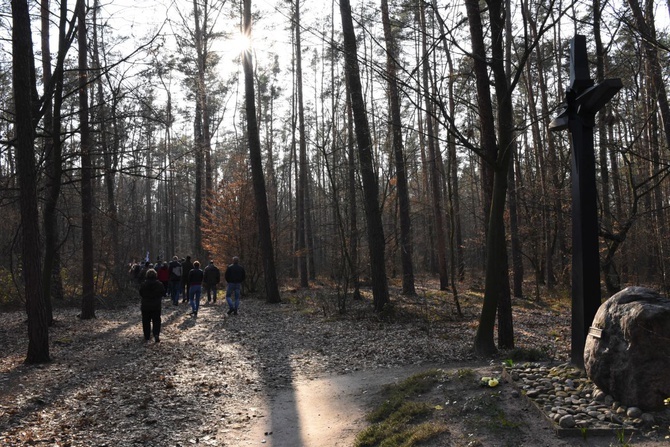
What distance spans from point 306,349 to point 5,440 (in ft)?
19.5

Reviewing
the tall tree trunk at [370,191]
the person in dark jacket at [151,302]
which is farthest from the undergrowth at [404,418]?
the tall tree trunk at [370,191]

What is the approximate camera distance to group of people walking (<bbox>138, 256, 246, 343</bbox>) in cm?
1126

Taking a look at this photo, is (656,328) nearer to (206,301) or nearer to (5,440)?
(5,440)

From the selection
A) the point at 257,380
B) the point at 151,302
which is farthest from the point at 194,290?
the point at 257,380

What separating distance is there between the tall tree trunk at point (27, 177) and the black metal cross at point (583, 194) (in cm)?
875

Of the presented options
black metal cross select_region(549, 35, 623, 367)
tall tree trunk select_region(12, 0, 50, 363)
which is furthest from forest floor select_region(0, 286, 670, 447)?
black metal cross select_region(549, 35, 623, 367)

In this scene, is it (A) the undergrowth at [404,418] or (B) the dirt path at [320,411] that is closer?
(A) the undergrowth at [404,418]

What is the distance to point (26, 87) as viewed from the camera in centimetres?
876

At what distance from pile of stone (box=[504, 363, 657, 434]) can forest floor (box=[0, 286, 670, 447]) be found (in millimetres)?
129

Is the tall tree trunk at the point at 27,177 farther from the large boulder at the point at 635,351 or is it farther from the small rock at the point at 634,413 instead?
the small rock at the point at 634,413

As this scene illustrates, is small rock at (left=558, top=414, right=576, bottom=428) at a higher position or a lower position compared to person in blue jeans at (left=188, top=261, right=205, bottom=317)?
lower

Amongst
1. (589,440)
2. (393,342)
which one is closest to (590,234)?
(589,440)

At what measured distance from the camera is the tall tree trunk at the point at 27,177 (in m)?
8.68

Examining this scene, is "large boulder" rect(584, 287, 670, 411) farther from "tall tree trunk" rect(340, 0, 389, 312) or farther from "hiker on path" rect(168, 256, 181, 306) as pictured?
"hiker on path" rect(168, 256, 181, 306)
